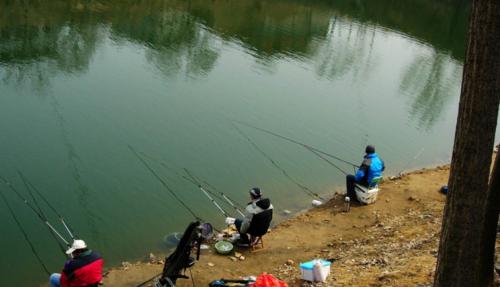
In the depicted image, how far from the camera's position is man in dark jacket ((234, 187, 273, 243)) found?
909cm

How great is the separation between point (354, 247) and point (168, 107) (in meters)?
10.2

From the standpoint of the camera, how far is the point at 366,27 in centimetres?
4188

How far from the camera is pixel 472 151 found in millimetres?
4422

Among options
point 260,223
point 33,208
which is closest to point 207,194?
point 260,223

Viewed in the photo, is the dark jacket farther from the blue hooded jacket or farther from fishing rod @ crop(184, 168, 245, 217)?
the blue hooded jacket

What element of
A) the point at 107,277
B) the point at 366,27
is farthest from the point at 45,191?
the point at 366,27

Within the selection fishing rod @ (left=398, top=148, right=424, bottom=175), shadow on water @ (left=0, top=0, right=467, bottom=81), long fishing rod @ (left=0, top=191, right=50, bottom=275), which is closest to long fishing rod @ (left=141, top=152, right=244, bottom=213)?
long fishing rod @ (left=0, top=191, right=50, bottom=275)

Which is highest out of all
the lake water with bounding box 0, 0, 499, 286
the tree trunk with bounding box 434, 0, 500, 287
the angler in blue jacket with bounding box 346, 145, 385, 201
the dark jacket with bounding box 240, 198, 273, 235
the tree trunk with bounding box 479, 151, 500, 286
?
the tree trunk with bounding box 434, 0, 500, 287

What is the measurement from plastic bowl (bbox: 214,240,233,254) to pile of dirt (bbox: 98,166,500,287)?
4.2 inches

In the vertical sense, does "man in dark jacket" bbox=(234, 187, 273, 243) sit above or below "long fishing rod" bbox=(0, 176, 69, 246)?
above

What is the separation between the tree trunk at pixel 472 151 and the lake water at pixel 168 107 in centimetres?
631

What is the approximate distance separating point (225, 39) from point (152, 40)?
4677 millimetres

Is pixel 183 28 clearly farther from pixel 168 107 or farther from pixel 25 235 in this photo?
pixel 25 235

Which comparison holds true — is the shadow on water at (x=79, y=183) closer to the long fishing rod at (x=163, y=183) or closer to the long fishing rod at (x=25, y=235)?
the long fishing rod at (x=25, y=235)
